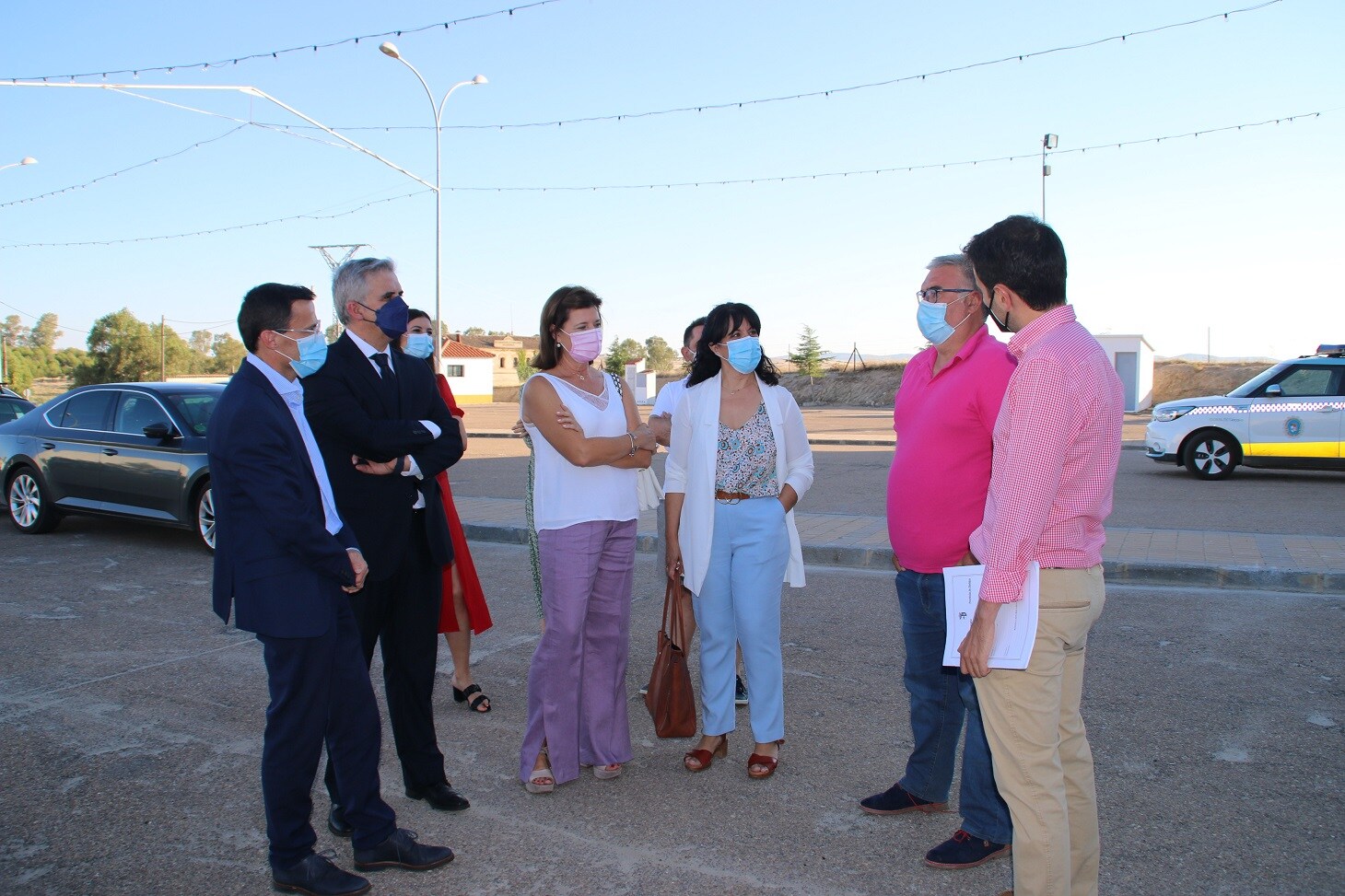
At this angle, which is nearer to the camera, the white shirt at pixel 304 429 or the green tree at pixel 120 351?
the white shirt at pixel 304 429

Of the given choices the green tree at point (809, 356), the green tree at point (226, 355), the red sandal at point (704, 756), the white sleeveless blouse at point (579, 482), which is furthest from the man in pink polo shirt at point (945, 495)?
the green tree at point (226, 355)

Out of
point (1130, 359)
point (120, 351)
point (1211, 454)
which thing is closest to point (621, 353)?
point (120, 351)

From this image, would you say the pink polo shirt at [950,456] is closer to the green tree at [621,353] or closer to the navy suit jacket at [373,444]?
the navy suit jacket at [373,444]

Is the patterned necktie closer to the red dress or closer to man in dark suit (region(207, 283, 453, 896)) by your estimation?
man in dark suit (region(207, 283, 453, 896))

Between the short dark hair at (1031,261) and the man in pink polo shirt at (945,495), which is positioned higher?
the short dark hair at (1031,261)

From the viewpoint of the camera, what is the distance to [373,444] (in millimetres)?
3586

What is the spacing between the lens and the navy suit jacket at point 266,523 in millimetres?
3090

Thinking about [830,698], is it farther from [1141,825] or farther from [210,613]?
[210,613]

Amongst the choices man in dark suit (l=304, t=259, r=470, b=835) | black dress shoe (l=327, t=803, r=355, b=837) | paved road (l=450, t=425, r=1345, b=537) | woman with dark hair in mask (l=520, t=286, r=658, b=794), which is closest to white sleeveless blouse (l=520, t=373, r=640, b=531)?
woman with dark hair in mask (l=520, t=286, r=658, b=794)

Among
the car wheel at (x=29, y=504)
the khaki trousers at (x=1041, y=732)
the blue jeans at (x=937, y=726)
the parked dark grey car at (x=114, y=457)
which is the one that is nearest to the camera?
the khaki trousers at (x=1041, y=732)

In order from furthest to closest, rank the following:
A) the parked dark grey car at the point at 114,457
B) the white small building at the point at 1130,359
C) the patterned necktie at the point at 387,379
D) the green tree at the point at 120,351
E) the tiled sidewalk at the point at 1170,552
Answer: the green tree at the point at 120,351, the white small building at the point at 1130,359, the parked dark grey car at the point at 114,457, the tiled sidewalk at the point at 1170,552, the patterned necktie at the point at 387,379

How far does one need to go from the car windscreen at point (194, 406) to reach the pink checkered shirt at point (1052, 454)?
9.12 m

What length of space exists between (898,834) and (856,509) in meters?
8.39

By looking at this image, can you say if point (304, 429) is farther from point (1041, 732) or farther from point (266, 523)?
point (1041, 732)
